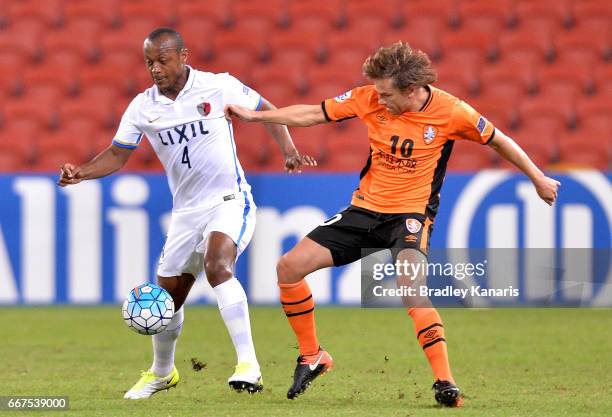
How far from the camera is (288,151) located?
22.8ft

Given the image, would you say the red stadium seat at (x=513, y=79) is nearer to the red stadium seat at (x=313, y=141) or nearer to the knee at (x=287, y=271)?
the red stadium seat at (x=313, y=141)

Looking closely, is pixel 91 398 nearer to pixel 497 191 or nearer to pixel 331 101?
pixel 331 101

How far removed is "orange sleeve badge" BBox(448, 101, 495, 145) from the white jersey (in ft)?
4.63

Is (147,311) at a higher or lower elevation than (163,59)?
lower

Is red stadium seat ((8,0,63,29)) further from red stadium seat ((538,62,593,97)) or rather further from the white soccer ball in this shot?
the white soccer ball

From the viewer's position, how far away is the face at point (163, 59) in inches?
264

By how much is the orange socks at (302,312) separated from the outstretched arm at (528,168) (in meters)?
1.27

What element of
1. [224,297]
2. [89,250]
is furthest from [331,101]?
[89,250]

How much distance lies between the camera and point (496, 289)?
35.0 ft

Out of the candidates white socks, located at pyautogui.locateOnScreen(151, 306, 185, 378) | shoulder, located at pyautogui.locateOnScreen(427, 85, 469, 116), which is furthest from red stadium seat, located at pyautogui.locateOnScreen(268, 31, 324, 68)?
shoulder, located at pyautogui.locateOnScreen(427, 85, 469, 116)

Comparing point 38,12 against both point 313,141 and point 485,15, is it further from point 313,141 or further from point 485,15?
point 485,15

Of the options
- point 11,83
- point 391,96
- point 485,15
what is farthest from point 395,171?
point 11,83

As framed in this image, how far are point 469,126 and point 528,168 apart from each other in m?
0.37

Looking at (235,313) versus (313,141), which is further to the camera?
(313,141)
